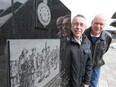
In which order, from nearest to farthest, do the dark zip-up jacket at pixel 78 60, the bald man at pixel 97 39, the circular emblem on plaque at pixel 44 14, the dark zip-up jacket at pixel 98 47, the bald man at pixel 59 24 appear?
the circular emblem on plaque at pixel 44 14, the bald man at pixel 59 24, the dark zip-up jacket at pixel 78 60, the bald man at pixel 97 39, the dark zip-up jacket at pixel 98 47

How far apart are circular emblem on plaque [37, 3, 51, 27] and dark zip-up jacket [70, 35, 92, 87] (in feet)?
2.69

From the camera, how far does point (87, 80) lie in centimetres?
315

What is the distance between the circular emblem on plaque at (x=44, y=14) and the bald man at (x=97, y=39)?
126 centimetres

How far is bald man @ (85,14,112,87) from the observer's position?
3345mm

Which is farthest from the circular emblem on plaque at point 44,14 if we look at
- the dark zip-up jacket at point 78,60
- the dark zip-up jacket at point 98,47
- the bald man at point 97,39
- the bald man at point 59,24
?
the dark zip-up jacket at point 98,47

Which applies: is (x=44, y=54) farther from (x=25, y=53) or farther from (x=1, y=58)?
(x=1, y=58)

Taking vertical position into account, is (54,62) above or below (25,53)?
below

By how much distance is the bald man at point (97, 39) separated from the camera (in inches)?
132

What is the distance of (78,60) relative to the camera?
9.79 feet

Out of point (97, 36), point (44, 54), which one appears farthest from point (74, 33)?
point (44, 54)

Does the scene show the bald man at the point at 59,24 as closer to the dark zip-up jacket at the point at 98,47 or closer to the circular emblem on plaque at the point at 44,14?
the circular emblem on plaque at the point at 44,14

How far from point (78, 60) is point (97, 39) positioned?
69cm

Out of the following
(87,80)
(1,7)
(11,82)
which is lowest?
(87,80)

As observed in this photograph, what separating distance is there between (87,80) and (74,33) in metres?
0.70
